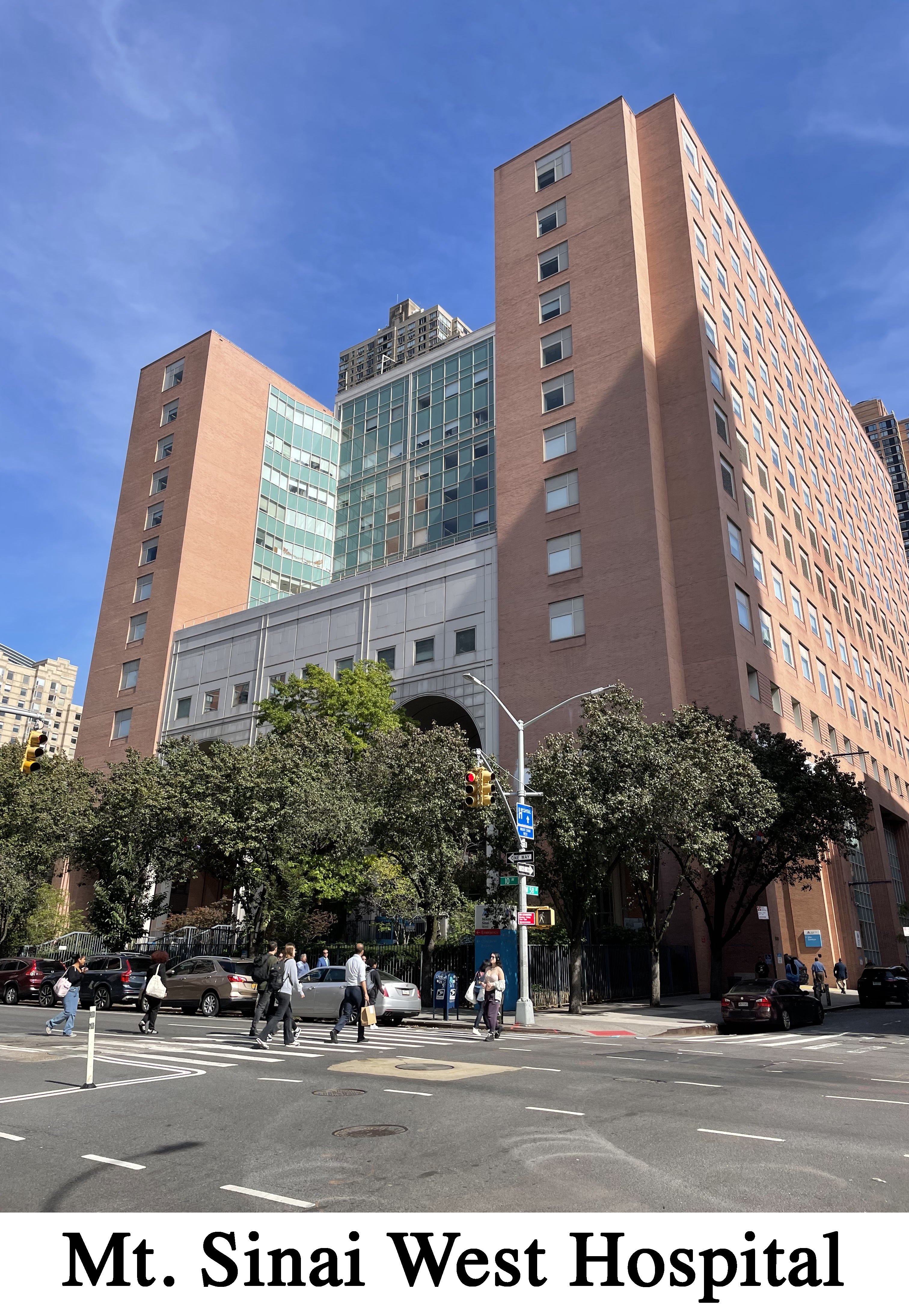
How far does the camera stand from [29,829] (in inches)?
1833

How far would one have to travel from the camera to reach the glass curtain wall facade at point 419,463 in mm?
64562

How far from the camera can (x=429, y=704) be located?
171 ft

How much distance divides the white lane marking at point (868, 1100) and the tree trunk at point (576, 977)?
16.9 metres

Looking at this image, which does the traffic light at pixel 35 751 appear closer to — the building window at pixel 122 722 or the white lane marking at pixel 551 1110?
the white lane marking at pixel 551 1110

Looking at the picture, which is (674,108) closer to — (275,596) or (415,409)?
(415,409)

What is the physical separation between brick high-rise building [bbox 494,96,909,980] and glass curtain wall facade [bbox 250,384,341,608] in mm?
24802

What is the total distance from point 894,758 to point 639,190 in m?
46.9

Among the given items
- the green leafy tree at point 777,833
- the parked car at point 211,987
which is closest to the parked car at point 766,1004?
the green leafy tree at point 777,833

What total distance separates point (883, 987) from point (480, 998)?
22.8 m

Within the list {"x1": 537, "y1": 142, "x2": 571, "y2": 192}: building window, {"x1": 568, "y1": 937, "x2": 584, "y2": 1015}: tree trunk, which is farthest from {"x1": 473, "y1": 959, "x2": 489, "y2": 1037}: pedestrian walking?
{"x1": 537, "y1": 142, "x2": 571, "y2": 192}: building window

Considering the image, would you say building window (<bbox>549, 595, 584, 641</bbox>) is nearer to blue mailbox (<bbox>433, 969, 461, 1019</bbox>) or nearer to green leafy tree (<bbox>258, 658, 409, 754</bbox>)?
green leafy tree (<bbox>258, 658, 409, 754</bbox>)

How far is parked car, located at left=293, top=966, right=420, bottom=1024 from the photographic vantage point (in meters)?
25.0


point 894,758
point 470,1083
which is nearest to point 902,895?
point 894,758
